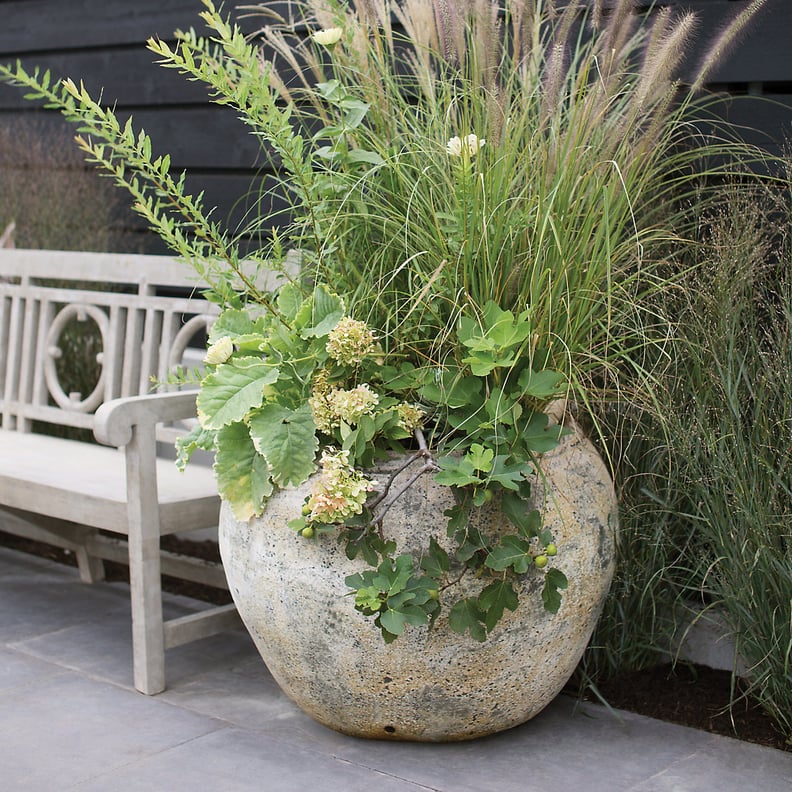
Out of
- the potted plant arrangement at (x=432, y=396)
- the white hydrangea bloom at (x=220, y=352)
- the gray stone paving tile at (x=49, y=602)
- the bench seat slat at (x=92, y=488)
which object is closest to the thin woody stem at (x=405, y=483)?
the potted plant arrangement at (x=432, y=396)

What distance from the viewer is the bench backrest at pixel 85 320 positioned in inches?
121

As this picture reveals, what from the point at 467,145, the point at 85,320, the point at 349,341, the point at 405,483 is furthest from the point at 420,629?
the point at 85,320

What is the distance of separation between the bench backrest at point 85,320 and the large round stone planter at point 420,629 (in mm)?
947

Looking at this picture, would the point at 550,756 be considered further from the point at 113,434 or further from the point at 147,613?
the point at 113,434

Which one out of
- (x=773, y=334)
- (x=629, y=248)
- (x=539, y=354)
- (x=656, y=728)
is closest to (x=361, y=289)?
(x=539, y=354)

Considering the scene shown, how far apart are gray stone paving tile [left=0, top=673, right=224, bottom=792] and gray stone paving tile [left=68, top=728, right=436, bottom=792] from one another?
0.11ft

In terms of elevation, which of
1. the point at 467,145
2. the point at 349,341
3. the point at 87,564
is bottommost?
A: the point at 87,564

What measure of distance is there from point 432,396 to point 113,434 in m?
0.74

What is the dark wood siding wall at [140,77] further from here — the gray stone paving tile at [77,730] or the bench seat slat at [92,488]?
the gray stone paving tile at [77,730]

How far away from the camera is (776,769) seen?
214 centimetres

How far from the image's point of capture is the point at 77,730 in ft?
7.62

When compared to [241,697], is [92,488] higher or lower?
higher

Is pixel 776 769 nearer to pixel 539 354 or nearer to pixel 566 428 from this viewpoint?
pixel 566 428

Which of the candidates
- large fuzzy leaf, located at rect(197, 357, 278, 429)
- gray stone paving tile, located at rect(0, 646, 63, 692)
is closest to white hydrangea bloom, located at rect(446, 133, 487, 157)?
large fuzzy leaf, located at rect(197, 357, 278, 429)
